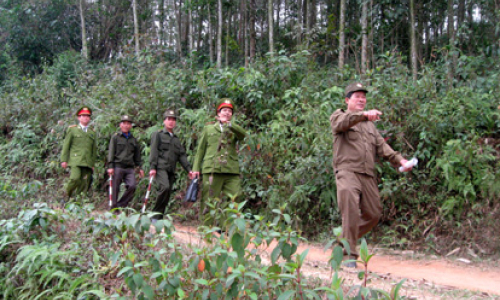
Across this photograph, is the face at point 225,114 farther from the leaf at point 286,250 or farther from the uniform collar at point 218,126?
the leaf at point 286,250

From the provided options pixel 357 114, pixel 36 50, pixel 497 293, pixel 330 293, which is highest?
pixel 36 50

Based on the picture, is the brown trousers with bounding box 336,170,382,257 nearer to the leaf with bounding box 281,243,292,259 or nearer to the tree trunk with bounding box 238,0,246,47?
the leaf with bounding box 281,243,292,259

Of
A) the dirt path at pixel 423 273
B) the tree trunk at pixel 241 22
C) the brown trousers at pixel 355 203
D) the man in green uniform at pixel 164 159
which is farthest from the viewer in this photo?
the tree trunk at pixel 241 22

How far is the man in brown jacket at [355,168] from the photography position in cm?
529

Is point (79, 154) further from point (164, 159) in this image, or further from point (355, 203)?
point (355, 203)

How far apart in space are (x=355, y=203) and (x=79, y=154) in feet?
20.6

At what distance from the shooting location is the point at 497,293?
4422 mm

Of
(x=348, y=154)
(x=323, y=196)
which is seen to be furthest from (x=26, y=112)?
(x=348, y=154)

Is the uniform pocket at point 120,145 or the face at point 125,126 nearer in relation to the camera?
the uniform pocket at point 120,145

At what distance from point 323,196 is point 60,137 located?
841 centimetres

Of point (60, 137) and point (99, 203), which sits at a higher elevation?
point (60, 137)

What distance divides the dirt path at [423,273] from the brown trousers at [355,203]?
46 cm

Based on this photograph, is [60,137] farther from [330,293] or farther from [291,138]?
[330,293]

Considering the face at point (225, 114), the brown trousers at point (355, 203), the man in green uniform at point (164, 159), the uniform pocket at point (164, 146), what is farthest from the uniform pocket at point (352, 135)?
the uniform pocket at point (164, 146)
